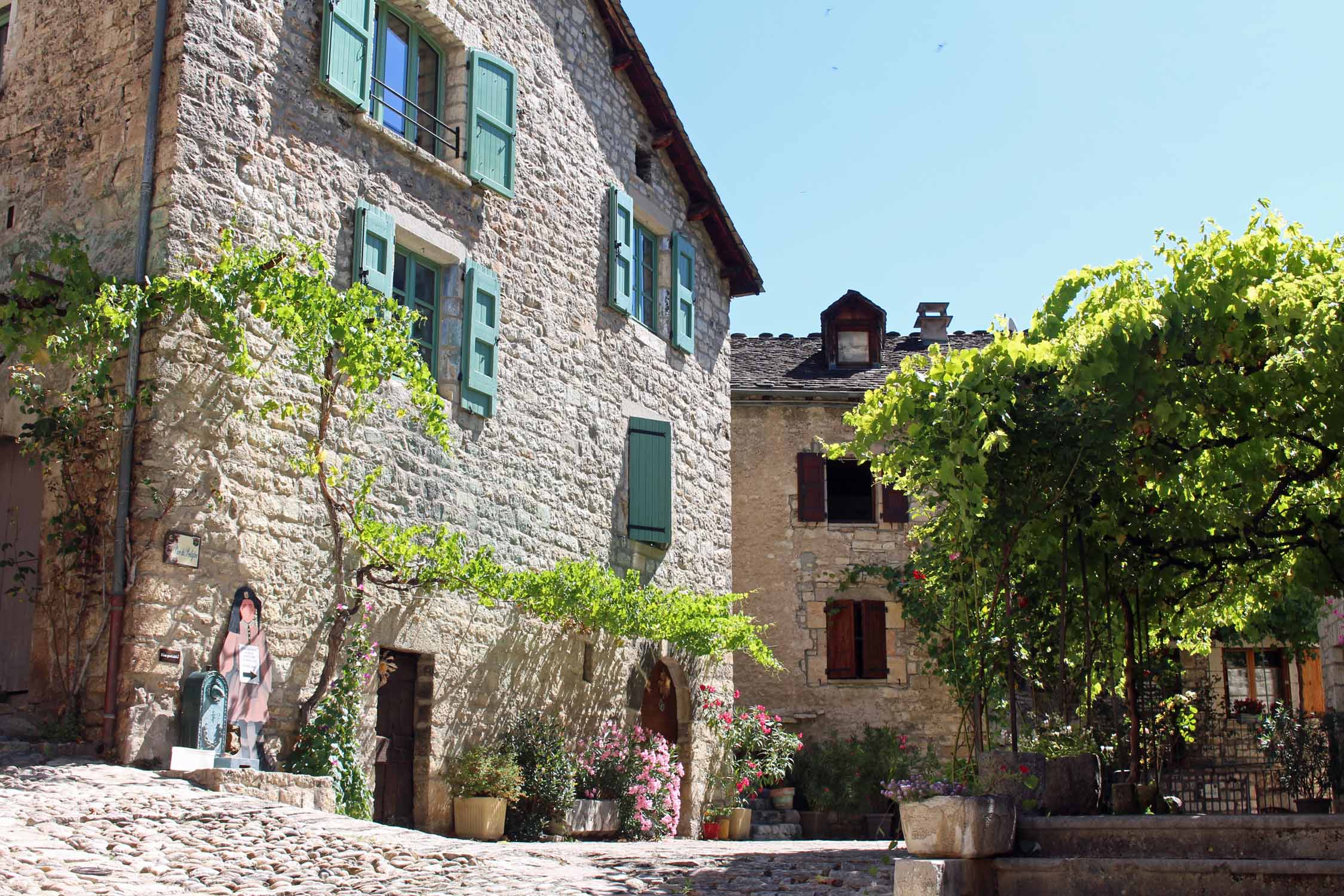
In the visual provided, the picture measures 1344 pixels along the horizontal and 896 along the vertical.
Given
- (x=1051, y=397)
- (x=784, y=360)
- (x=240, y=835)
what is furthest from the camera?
(x=784, y=360)

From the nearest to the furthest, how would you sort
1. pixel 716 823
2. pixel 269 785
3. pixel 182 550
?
pixel 269 785 → pixel 182 550 → pixel 716 823

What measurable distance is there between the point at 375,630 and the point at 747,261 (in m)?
7.25

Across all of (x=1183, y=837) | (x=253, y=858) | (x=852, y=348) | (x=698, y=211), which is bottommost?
(x=253, y=858)

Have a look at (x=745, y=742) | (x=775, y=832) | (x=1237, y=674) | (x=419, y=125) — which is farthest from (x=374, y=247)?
(x=1237, y=674)

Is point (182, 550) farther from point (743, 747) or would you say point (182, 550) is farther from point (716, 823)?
point (743, 747)

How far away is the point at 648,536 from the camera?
12938 millimetres

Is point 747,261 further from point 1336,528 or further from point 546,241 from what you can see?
point 1336,528

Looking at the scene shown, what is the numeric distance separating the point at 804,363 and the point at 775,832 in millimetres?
6820

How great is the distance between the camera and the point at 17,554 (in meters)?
8.93

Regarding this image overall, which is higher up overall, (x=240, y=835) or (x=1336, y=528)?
(x=1336, y=528)

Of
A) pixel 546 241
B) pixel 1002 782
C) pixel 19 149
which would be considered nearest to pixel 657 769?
pixel 546 241

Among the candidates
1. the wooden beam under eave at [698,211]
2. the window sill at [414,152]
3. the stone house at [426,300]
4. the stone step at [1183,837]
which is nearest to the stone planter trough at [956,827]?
the stone step at [1183,837]

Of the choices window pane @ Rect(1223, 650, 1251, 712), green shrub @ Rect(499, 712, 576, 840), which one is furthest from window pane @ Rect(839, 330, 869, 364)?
green shrub @ Rect(499, 712, 576, 840)

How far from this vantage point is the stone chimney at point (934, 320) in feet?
66.9
